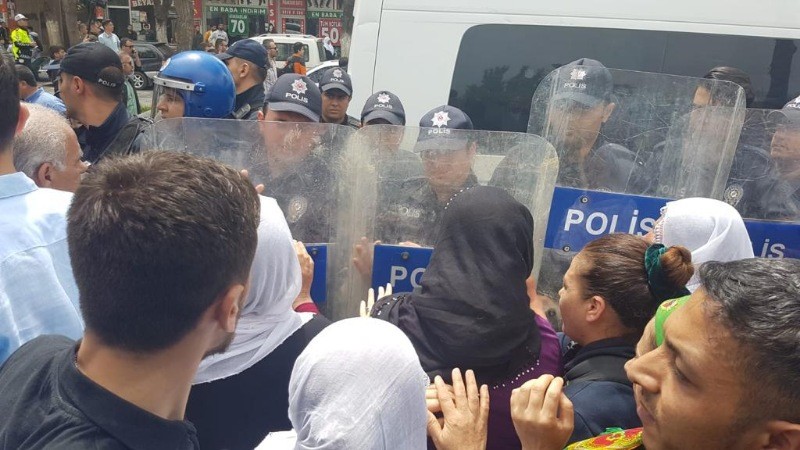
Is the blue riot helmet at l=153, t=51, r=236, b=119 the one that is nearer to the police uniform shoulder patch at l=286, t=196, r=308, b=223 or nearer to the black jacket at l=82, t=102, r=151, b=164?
the black jacket at l=82, t=102, r=151, b=164

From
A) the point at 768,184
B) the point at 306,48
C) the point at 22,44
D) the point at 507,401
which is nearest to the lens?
the point at 507,401

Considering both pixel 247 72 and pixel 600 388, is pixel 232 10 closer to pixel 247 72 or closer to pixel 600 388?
pixel 247 72

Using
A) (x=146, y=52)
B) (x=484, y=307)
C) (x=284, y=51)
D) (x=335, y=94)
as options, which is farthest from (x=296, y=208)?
(x=146, y=52)

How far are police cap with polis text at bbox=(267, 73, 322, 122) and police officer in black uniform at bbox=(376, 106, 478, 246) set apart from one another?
1.11m

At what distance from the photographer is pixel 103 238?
977 mm

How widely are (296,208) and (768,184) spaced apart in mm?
2085

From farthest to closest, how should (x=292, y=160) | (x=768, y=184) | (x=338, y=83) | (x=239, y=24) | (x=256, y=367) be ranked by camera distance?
(x=239, y=24)
(x=338, y=83)
(x=768, y=184)
(x=292, y=160)
(x=256, y=367)

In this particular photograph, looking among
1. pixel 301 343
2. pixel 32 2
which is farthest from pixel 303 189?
pixel 32 2

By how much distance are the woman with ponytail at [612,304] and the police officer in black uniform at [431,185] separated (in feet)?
1.85

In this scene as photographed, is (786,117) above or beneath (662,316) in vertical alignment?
above

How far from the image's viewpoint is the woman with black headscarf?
5.52ft

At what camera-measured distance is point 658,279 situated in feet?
5.83

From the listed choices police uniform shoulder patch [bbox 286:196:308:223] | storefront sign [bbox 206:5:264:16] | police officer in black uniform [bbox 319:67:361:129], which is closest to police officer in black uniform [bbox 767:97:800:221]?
police uniform shoulder patch [bbox 286:196:308:223]

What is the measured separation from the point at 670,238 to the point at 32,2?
3244cm
